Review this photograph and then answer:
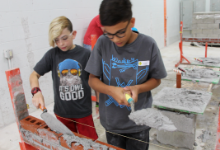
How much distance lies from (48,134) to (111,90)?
1.69 ft

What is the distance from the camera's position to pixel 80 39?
13.4ft

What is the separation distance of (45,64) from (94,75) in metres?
0.55

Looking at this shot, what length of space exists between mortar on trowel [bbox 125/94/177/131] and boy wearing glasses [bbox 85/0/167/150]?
3 centimetres

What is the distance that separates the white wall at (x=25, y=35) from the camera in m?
2.82

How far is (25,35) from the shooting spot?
3062 mm

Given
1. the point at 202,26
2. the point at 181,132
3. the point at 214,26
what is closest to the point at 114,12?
the point at 181,132

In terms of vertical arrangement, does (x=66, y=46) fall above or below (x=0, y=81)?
above

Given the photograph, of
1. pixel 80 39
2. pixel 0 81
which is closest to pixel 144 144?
pixel 0 81

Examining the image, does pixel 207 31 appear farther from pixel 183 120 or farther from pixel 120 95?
pixel 120 95

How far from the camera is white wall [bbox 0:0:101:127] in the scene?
2.82m

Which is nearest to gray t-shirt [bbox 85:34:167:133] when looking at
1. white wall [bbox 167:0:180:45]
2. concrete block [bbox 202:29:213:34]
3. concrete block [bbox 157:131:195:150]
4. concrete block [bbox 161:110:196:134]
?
concrete block [bbox 161:110:196:134]

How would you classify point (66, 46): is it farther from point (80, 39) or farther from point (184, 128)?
point (80, 39)

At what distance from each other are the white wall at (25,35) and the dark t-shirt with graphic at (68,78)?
1590mm

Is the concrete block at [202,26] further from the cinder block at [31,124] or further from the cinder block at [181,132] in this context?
the cinder block at [31,124]
